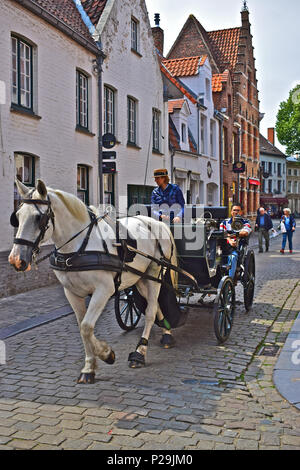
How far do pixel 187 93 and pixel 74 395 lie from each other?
19.6 m

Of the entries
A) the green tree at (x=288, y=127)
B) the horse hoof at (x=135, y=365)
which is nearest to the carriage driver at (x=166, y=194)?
the horse hoof at (x=135, y=365)

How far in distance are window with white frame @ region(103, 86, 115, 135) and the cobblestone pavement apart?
8.57 metres

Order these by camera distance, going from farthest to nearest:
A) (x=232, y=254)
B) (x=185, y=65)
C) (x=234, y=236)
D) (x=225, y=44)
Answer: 1. (x=225, y=44)
2. (x=185, y=65)
3. (x=234, y=236)
4. (x=232, y=254)

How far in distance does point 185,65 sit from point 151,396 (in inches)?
Result: 909

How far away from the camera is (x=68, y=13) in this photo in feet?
42.7

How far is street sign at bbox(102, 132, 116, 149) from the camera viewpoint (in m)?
12.8

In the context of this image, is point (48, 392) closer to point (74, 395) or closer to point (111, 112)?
point (74, 395)

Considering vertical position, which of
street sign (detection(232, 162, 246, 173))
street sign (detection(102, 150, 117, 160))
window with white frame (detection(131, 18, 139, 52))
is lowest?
street sign (detection(102, 150, 117, 160))

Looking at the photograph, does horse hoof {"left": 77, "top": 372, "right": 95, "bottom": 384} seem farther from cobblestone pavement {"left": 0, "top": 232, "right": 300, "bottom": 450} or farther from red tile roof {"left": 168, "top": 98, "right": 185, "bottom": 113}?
red tile roof {"left": 168, "top": 98, "right": 185, "bottom": 113}

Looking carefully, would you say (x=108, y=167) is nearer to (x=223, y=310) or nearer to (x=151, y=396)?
(x=223, y=310)

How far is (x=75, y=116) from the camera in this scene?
12391 millimetres

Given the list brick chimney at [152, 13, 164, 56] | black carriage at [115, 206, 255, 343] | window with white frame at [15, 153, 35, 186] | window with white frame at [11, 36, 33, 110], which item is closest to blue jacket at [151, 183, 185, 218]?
black carriage at [115, 206, 255, 343]

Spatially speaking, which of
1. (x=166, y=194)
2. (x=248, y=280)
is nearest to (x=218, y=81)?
(x=248, y=280)

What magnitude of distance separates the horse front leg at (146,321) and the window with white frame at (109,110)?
925 cm
